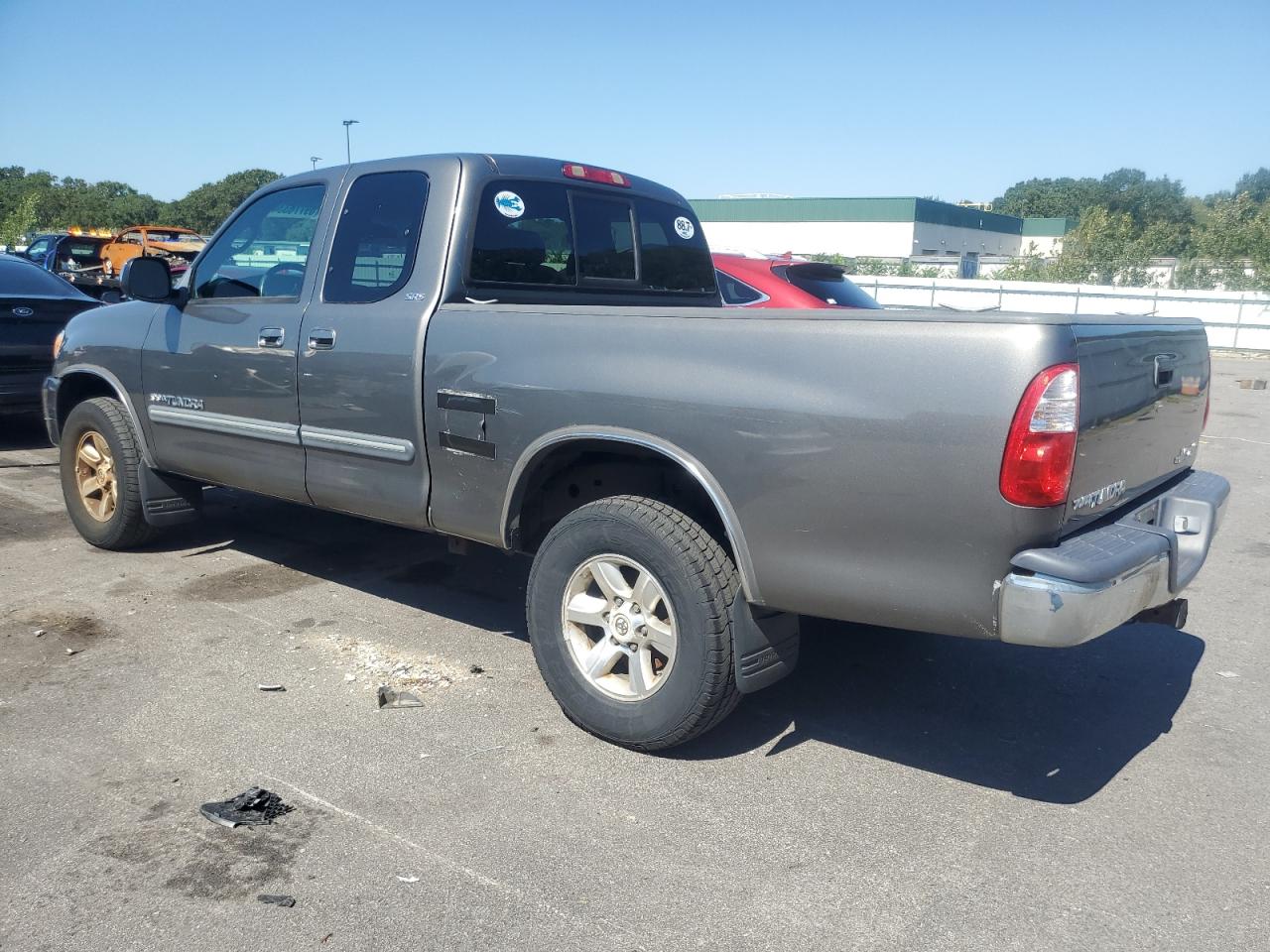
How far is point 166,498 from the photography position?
5797mm

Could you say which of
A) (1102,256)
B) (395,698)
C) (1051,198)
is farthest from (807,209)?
(1051,198)

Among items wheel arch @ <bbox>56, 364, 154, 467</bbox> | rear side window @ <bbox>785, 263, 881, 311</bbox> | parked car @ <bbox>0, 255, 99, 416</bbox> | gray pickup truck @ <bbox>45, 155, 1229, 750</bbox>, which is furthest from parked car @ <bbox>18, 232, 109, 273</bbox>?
gray pickup truck @ <bbox>45, 155, 1229, 750</bbox>

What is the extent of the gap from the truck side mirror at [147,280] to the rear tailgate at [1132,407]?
13.9ft

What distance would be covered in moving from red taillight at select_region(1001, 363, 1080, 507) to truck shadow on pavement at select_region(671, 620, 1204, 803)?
48.2 inches

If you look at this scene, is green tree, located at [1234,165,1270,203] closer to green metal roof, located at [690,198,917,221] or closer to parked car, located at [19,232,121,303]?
green metal roof, located at [690,198,917,221]

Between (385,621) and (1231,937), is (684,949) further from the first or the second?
(385,621)

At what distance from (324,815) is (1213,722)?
330 cm

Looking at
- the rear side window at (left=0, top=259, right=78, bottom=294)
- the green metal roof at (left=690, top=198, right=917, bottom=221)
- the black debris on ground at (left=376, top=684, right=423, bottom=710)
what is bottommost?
the black debris on ground at (left=376, top=684, right=423, bottom=710)

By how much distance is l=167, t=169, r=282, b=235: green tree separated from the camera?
64875 millimetres

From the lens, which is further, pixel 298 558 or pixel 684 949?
pixel 298 558

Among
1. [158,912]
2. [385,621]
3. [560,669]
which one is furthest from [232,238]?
[158,912]

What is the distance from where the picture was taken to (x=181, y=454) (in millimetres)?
5406

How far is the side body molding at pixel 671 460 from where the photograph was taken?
3361 millimetres

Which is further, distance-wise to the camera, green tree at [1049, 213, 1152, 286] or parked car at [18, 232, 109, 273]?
green tree at [1049, 213, 1152, 286]
